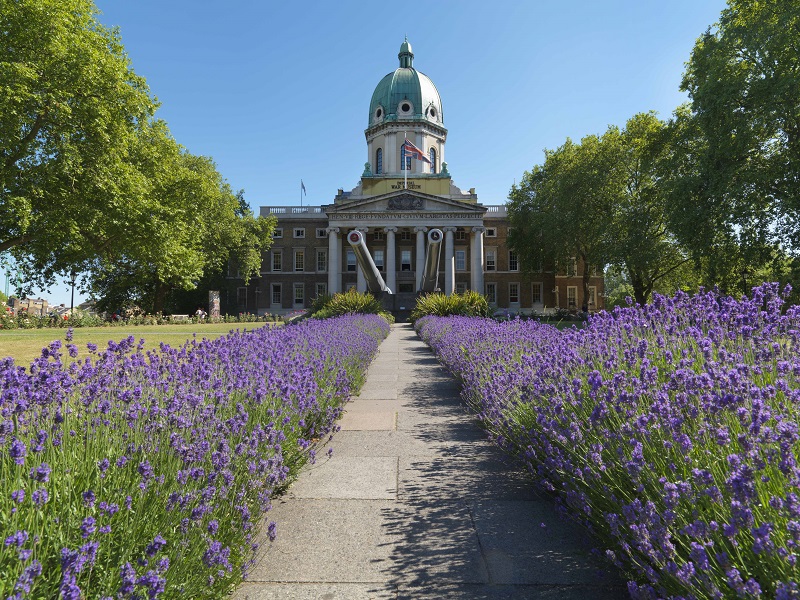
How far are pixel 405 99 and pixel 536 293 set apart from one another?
27.0m

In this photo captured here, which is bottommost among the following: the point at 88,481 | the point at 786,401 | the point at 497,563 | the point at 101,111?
the point at 497,563

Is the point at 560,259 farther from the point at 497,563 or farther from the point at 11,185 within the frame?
the point at 497,563

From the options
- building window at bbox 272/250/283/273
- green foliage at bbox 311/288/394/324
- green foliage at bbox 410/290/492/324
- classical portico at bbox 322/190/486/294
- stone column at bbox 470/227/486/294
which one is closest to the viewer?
green foliage at bbox 410/290/492/324

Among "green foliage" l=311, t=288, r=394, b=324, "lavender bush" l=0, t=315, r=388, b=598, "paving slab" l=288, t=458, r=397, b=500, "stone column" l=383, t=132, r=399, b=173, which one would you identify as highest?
"stone column" l=383, t=132, r=399, b=173

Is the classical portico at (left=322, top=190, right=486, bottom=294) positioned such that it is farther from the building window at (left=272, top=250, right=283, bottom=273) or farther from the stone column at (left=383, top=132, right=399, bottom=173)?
the building window at (left=272, top=250, right=283, bottom=273)

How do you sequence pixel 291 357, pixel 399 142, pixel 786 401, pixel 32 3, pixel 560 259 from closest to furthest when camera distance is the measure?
pixel 786 401 < pixel 291 357 < pixel 32 3 < pixel 560 259 < pixel 399 142

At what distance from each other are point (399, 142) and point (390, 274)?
17.3 meters

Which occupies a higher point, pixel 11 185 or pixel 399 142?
pixel 399 142

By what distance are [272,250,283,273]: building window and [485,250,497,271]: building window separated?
78.5ft

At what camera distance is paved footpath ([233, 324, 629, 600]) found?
264 cm

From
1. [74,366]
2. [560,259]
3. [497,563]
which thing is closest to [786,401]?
[497,563]

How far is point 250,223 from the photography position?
47375mm

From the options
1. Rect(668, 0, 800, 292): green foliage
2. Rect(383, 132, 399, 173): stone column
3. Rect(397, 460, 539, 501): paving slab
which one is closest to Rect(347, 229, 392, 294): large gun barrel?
Rect(668, 0, 800, 292): green foliage

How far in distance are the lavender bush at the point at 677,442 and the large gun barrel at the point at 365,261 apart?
1907 centimetres
